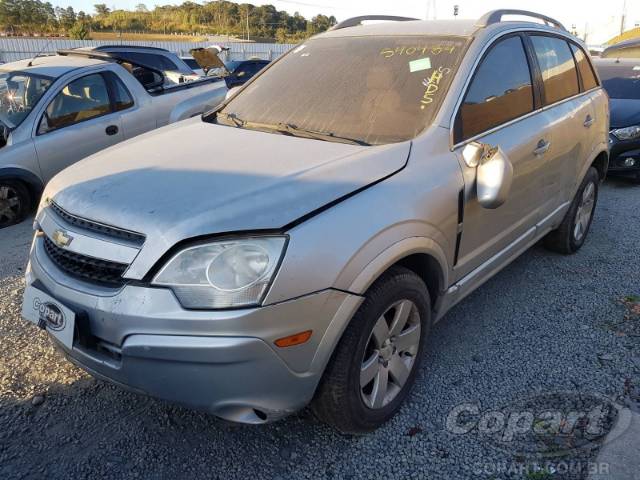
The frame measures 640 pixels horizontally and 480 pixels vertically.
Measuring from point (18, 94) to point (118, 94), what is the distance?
3.26 feet

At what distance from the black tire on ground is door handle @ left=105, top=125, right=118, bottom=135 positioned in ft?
3.37

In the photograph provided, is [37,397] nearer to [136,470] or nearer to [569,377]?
[136,470]

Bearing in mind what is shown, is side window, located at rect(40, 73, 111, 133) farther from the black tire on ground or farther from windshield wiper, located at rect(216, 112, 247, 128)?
windshield wiper, located at rect(216, 112, 247, 128)

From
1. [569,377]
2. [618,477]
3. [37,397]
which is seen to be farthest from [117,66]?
[618,477]

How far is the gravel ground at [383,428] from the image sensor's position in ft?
7.54

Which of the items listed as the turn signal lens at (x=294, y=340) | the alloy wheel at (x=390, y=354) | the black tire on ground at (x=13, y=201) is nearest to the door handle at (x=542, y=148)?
the alloy wheel at (x=390, y=354)

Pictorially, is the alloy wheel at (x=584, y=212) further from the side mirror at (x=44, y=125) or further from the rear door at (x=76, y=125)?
the side mirror at (x=44, y=125)

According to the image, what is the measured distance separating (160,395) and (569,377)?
212 cm

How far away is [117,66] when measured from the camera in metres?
6.16

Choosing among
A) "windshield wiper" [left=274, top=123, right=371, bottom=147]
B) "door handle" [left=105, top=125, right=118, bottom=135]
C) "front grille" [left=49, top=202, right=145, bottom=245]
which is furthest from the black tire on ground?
"windshield wiper" [left=274, top=123, right=371, bottom=147]

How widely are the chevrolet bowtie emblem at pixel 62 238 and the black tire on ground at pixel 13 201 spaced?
3.49 m

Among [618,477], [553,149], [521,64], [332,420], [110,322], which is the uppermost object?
[521,64]

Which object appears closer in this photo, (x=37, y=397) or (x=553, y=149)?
(x=37, y=397)

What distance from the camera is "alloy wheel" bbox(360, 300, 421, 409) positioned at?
2.33 metres
